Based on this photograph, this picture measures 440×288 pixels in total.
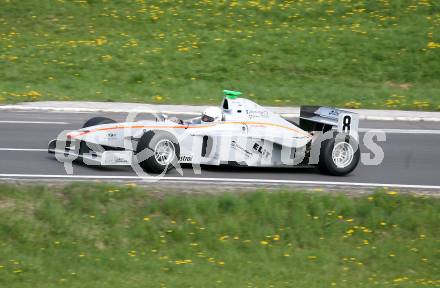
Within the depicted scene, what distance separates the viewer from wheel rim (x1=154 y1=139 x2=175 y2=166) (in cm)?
1433

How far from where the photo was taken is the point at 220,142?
48.6 ft

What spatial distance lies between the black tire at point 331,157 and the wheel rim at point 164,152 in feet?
8.50

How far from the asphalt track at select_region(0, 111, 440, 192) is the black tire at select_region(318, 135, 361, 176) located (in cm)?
13

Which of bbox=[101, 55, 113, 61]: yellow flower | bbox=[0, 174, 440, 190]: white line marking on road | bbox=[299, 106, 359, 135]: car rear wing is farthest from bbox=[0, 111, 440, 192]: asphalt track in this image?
bbox=[101, 55, 113, 61]: yellow flower

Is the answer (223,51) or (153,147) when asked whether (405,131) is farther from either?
(153,147)

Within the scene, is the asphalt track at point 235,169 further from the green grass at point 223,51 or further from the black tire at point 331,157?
the green grass at point 223,51

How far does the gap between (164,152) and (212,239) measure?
2.46m

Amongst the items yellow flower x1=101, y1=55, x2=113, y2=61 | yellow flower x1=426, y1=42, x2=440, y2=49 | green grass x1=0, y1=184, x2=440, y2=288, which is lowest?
green grass x1=0, y1=184, x2=440, y2=288

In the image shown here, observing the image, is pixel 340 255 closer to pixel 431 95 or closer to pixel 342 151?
pixel 342 151

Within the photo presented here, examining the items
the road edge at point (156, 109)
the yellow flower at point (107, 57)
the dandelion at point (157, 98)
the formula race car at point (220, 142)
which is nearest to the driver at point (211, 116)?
the formula race car at point (220, 142)

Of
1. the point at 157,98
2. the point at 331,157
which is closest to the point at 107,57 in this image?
the point at 157,98

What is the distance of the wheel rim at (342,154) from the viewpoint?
15.4 metres

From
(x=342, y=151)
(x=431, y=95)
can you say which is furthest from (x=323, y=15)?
(x=342, y=151)

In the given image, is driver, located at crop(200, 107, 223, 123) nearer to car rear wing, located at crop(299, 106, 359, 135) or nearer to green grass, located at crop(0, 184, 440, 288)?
green grass, located at crop(0, 184, 440, 288)
